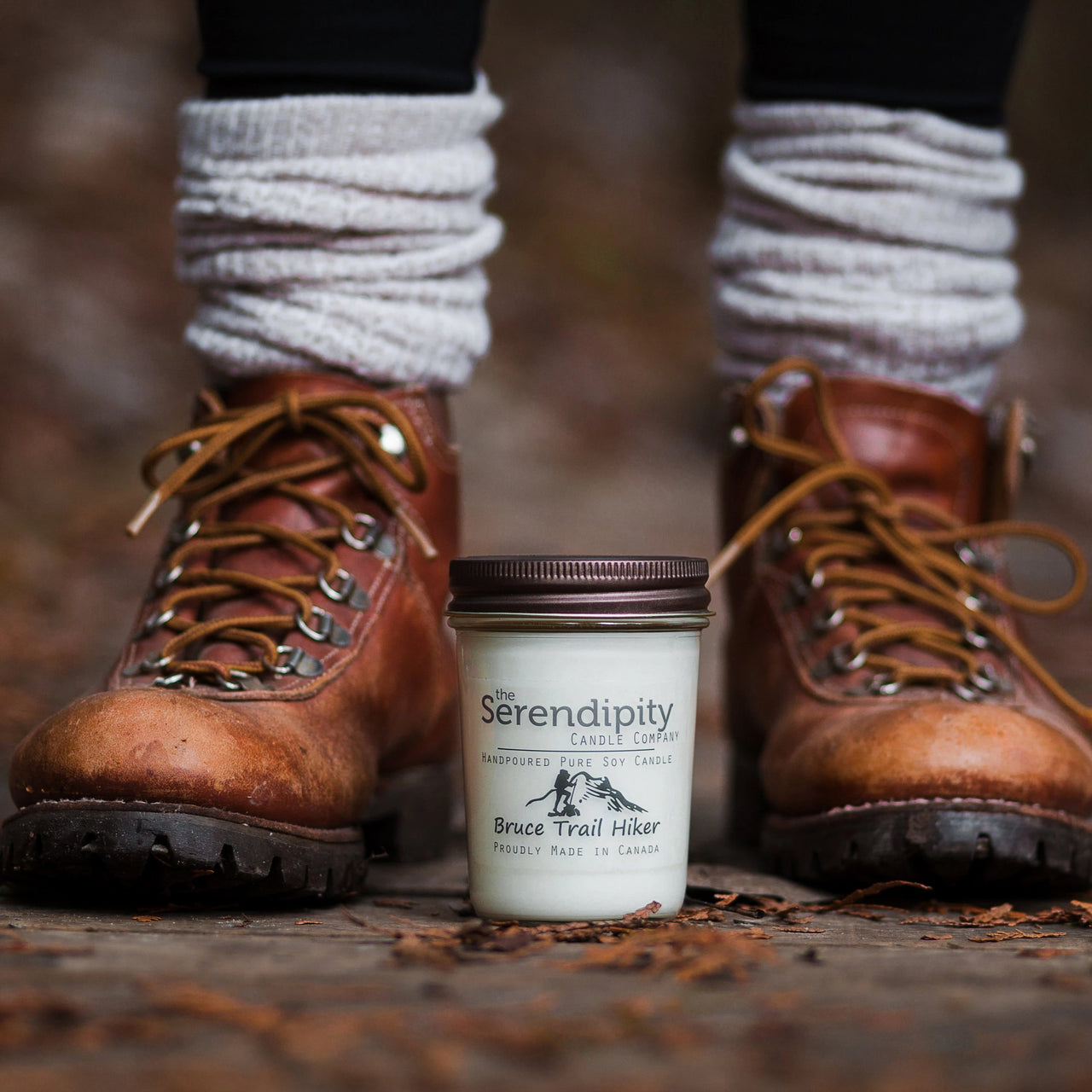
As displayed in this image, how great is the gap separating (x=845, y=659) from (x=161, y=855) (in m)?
0.67

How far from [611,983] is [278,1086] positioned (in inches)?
9.6

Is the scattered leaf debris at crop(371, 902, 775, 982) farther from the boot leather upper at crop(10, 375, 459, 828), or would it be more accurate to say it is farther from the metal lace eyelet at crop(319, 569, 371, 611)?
the metal lace eyelet at crop(319, 569, 371, 611)

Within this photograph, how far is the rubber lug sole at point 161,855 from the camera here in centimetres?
107

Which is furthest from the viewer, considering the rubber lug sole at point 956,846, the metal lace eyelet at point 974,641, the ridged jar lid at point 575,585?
the metal lace eyelet at point 974,641

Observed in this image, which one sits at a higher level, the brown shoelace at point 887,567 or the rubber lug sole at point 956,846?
the brown shoelace at point 887,567

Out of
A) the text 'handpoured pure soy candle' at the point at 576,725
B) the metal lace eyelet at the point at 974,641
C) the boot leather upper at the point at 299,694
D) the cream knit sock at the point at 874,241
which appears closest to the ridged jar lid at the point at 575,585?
the text 'handpoured pure soy candle' at the point at 576,725

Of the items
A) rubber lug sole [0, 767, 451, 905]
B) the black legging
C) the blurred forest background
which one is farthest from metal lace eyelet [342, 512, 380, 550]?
the blurred forest background

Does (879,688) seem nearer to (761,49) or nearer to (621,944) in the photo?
(621,944)

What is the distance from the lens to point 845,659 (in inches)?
54.6

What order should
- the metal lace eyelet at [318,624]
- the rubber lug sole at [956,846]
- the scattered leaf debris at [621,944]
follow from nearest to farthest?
the scattered leaf debris at [621,944] < the rubber lug sole at [956,846] < the metal lace eyelet at [318,624]

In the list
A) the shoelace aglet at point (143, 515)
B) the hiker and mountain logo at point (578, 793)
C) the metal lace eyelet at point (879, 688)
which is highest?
the shoelace aglet at point (143, 515)

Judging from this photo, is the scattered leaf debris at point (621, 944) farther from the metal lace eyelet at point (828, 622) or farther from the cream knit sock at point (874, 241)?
the cream knit sock at point (874, 241)

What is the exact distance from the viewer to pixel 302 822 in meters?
1.17

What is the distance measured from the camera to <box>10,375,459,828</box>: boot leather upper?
1.10 metres
